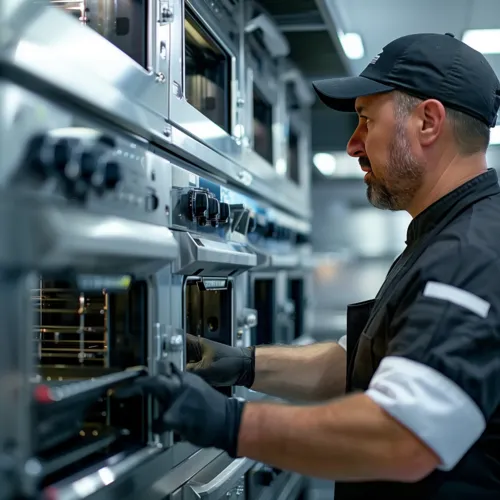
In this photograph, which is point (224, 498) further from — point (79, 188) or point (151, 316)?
point (79, 188)

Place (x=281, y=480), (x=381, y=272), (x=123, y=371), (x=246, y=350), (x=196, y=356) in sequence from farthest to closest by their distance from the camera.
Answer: (x=381, y=272) < (x=281, y=480) < (x=246, y=350) < (x=196, y=356) < (x=123, y=371)

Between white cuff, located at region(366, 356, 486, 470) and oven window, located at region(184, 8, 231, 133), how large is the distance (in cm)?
107

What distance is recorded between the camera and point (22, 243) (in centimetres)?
100

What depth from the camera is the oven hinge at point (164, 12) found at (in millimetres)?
1627

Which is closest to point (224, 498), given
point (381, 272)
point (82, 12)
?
point (82, 12)

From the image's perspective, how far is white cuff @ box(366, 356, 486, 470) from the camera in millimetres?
1271

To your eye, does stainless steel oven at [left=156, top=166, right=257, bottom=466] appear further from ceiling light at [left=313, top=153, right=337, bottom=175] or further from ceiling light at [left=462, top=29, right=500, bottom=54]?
ceiling light at [left=313, top=153, right=337, bottom=175]

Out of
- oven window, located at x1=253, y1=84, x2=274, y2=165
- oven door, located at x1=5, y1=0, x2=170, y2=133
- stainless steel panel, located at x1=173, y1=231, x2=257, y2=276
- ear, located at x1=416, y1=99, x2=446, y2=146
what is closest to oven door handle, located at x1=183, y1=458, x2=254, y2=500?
stainless steel panel, located at x1=173, y1=231, x2=257, y2=276

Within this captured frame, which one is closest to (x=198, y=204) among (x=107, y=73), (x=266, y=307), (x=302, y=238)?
(x=107, y=73)

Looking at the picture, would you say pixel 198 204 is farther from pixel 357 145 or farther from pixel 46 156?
pixel 46 156

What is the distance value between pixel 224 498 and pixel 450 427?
81cm

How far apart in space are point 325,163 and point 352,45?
1951 millimetres

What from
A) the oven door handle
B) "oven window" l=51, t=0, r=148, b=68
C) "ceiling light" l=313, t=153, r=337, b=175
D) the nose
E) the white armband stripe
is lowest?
the oven door handle

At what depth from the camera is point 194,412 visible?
1.35 m
